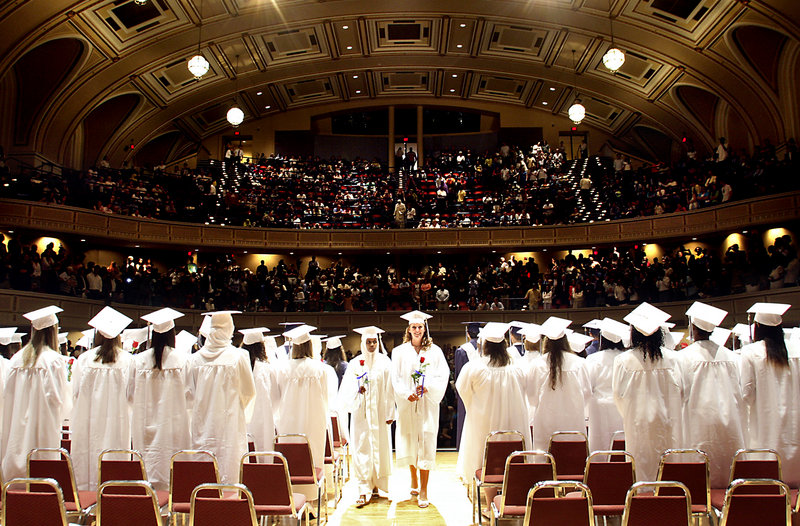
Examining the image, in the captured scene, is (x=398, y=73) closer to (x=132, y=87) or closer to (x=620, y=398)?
(x=132, y=87)

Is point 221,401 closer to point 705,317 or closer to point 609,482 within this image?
point 609,482

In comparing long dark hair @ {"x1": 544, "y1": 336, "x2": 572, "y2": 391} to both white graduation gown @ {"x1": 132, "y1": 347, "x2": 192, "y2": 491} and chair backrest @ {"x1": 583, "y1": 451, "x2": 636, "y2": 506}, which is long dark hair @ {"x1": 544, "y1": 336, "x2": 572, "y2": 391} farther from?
white graduation gown @ {"x1": 132, "y1": 347, "x2": 192, "y2": 491}

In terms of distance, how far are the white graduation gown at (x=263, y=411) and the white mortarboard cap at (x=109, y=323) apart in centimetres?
173

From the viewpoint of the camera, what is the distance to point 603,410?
6.79 m

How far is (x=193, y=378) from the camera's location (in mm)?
5215

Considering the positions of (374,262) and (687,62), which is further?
(374,262)

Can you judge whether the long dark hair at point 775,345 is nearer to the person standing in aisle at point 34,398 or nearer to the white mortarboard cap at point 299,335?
the white mortarboard cap at point 299,335

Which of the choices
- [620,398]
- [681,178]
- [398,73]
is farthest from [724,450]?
[398,73]

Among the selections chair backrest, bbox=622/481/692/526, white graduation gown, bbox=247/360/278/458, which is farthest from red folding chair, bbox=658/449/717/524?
white graduation gown, bbox=247/360/278/458

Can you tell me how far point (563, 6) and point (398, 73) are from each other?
870 cm

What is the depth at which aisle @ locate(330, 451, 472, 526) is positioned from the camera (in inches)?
251

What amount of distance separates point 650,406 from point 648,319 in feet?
2.38

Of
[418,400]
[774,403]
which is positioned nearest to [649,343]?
[774,403]

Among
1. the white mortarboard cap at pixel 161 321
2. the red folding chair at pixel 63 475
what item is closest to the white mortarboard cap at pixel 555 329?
the white mortarboard cap at pixel 161 321
